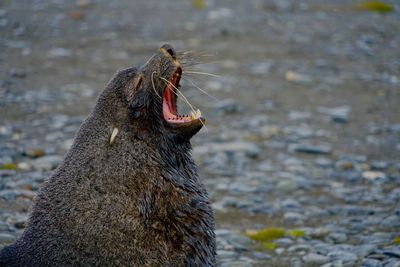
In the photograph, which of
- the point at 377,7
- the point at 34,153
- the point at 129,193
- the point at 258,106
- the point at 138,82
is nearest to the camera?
the point at 129,193

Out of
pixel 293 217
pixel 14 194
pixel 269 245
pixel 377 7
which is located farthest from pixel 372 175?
pixel 377 7

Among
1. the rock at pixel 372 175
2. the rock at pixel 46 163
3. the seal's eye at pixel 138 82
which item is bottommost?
the rock at pixel 372 175

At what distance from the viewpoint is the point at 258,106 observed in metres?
11.1

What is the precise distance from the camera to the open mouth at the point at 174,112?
498cm

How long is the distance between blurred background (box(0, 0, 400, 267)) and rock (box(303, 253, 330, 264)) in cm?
1

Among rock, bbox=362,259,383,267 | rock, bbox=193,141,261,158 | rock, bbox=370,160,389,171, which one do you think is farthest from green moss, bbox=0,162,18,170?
rock, bbox=370,160,389,171

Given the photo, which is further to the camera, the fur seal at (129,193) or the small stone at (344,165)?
the small stone at (344,165)

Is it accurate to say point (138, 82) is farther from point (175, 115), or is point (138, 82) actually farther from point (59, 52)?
point (59, 52)

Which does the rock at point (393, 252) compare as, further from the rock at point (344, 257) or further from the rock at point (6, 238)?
the rock at point (6, 238)

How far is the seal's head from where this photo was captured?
5.02m

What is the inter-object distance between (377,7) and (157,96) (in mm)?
12938

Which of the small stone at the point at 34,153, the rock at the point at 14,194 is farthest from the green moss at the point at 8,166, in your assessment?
the rock at the point at 14,194

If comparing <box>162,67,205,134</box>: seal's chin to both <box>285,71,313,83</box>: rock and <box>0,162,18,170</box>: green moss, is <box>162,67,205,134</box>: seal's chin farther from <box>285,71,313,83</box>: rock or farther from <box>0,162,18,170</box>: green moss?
<box>285,71,313,83</box>: rock

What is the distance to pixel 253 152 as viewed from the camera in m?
9.27
